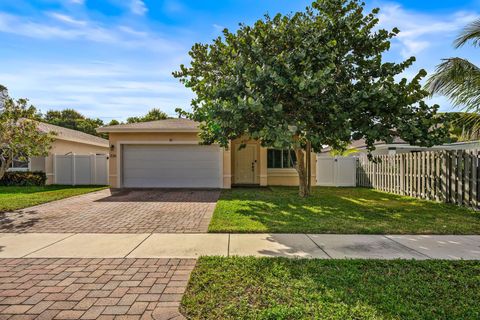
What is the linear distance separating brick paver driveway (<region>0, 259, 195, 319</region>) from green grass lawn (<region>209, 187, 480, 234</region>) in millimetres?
2207

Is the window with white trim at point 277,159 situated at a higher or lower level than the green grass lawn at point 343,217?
higher

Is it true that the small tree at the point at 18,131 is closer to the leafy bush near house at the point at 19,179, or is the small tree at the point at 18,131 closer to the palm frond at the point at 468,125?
the leafy bush near house at the point at 19,179

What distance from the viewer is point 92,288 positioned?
3260 millimetres

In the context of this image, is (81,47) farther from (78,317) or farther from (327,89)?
(78,317)

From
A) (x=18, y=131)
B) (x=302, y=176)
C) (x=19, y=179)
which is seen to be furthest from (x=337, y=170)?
(x=19, y=179)

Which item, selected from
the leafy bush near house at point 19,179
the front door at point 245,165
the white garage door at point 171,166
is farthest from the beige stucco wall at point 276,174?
the leafy bush near house at point 19,179

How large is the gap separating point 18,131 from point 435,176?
1373 centimetres

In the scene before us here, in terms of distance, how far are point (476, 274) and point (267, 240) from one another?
9.91 ft

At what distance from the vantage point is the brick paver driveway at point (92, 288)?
2.77m

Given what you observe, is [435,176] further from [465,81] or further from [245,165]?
[245,165]

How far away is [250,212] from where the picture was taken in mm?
7738

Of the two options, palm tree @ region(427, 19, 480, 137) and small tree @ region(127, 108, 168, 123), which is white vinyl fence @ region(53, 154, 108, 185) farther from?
small tree @ region(127, 108, 168, 123)

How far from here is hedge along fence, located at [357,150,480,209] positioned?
324 inches

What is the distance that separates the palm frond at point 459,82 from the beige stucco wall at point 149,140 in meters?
9.23
